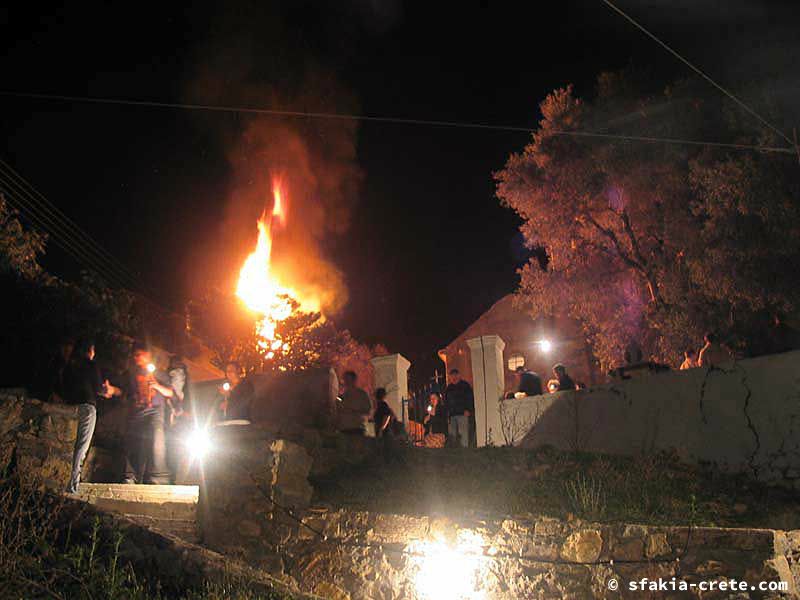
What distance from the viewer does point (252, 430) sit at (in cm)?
606

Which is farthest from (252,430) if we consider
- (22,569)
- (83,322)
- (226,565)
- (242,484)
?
(83,322)

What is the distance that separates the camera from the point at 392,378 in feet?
36.2

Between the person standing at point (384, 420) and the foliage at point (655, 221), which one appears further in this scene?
the foliage at point (655, 221)

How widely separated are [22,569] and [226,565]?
4.37ft

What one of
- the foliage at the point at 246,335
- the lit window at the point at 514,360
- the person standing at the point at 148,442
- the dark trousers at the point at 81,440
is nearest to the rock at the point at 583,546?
the dark trousers at the point at 81,440

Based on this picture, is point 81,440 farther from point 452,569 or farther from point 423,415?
point 423,415

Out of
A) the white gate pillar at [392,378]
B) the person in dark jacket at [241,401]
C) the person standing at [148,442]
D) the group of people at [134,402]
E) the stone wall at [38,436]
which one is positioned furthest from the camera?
the white gate pillar at [392,378]

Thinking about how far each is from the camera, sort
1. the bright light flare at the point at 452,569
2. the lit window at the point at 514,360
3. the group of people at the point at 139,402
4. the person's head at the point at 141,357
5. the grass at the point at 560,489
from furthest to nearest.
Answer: the lit window at the point at 514,360
the person's head at the point at 141,357
the group of people at the point at 139,402
the grass at the point at 560,489
the bright light flare at the point at 452,569

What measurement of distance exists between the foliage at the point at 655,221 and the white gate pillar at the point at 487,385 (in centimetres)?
534

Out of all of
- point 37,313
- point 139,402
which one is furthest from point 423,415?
point 37,313

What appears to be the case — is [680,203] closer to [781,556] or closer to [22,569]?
[781,556]

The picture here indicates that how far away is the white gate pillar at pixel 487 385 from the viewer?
10.4 metres

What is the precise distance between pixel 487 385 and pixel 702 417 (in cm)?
405

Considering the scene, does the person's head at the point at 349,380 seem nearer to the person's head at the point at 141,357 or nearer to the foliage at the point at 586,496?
the person's head at the point at 141,357
